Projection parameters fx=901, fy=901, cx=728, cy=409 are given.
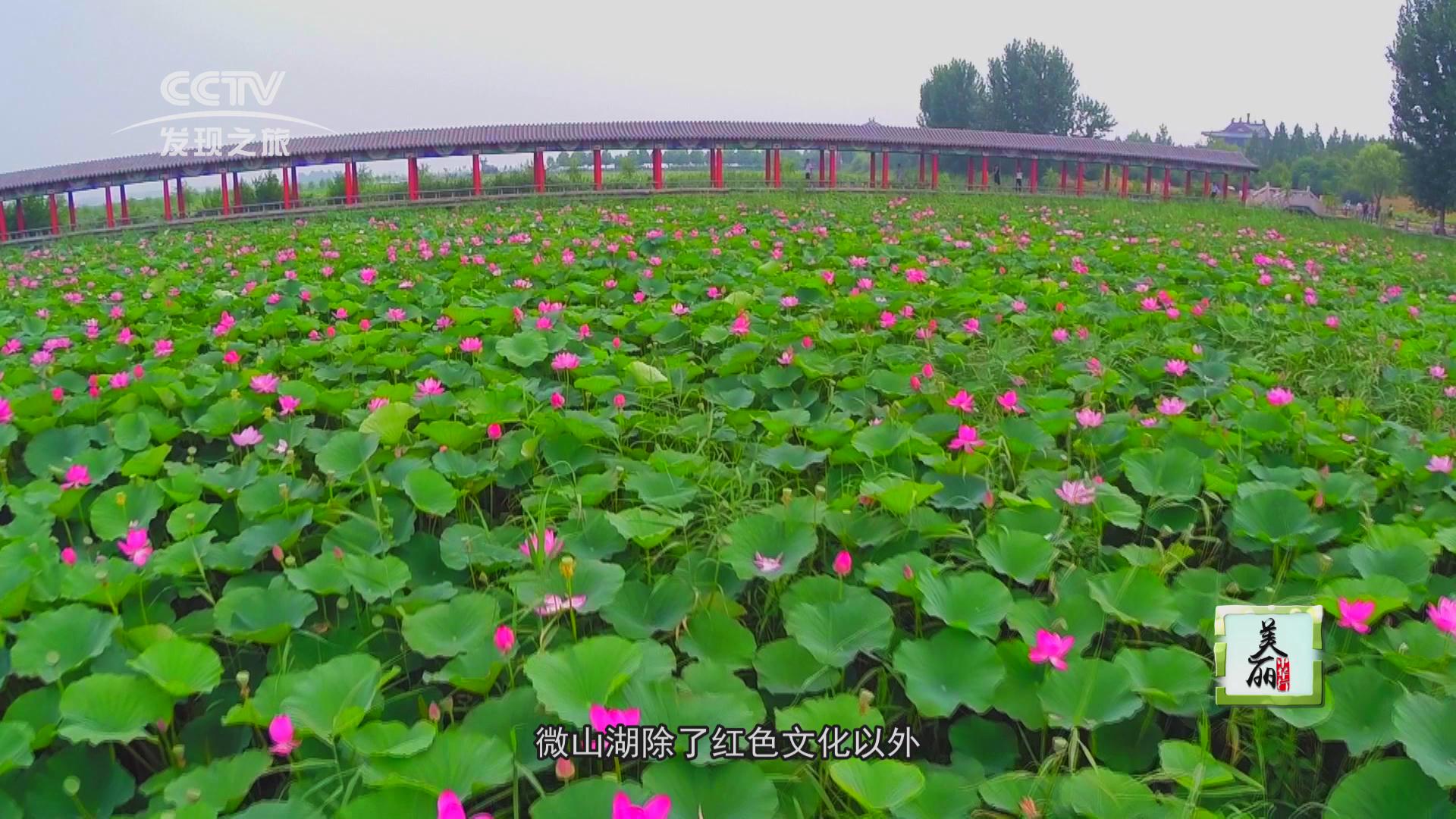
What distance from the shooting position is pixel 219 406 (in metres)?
2.11

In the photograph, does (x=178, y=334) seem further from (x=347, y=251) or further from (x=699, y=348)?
(x=347, y=251)

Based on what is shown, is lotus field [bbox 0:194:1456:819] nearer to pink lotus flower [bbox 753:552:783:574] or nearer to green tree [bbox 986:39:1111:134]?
pink lotus flower [bbox 753:552:783:574]

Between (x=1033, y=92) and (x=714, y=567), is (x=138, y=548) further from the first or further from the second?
(x=1033, y=92)

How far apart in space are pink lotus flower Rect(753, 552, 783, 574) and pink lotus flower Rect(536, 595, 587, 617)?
0.28 metres

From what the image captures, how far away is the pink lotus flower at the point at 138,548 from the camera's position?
1391 mm

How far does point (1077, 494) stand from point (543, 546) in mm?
898

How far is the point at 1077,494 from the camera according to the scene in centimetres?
154

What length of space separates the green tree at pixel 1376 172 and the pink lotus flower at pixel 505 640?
5028cm

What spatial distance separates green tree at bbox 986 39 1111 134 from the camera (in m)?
39.7

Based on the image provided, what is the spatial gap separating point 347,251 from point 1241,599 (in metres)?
5.33

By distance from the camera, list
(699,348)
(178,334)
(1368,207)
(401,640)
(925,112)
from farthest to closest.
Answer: (925,112)
(1368,207)
(178,334)
(699,348)
(401,640)

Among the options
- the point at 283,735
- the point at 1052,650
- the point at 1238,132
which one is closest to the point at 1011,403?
the point at 1052,650

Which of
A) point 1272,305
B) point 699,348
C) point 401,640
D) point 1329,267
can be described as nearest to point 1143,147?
point 1329,267

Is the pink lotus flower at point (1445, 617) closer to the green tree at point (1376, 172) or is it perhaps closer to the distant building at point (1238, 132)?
the green tree at point (1376, 172)
